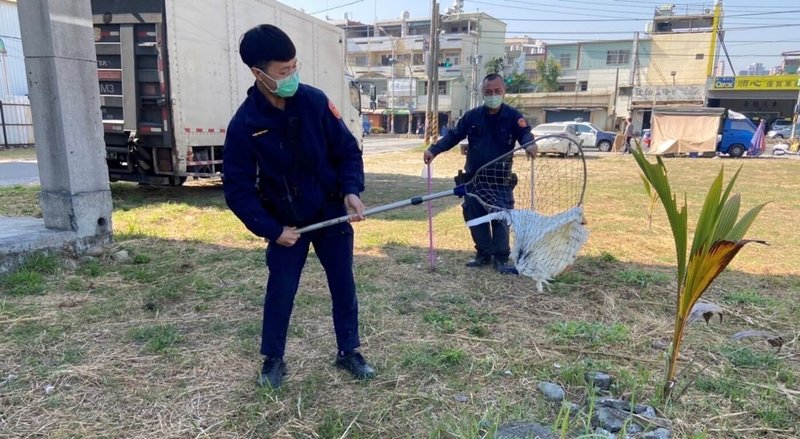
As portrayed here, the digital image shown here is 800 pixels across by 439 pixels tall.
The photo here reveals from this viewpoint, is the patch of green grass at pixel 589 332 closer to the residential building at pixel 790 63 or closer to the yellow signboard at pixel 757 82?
the yellow signboard at pixel 757 82

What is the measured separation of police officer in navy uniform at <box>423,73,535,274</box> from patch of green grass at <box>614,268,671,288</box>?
0.93 metres

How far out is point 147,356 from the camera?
2895 millimetres

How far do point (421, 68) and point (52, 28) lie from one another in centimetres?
5043

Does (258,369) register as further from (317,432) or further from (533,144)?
(533,144)

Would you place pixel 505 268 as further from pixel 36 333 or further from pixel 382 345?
pixel 36 333

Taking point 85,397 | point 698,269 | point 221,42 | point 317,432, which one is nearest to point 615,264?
point 698,269

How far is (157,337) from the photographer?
122 inches

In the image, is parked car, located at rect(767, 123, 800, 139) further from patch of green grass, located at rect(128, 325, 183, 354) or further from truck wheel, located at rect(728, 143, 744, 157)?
patch of green grass, located at rect(128, 325, 183, 354)

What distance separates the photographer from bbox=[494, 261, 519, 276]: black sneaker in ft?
14.9

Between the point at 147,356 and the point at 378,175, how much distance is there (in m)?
10.7

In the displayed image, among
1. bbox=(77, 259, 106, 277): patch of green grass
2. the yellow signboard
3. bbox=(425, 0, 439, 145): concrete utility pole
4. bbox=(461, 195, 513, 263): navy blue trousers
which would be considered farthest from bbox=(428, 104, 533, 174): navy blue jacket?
the yellow signboard

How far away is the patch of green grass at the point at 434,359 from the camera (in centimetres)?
279

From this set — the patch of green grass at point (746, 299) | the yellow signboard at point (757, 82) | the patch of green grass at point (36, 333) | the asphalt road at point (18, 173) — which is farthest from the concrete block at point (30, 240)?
the yellow signboard at point (757, 82)

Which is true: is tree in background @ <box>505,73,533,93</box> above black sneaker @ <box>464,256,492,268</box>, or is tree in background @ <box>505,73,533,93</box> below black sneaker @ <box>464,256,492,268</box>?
Answer: above
